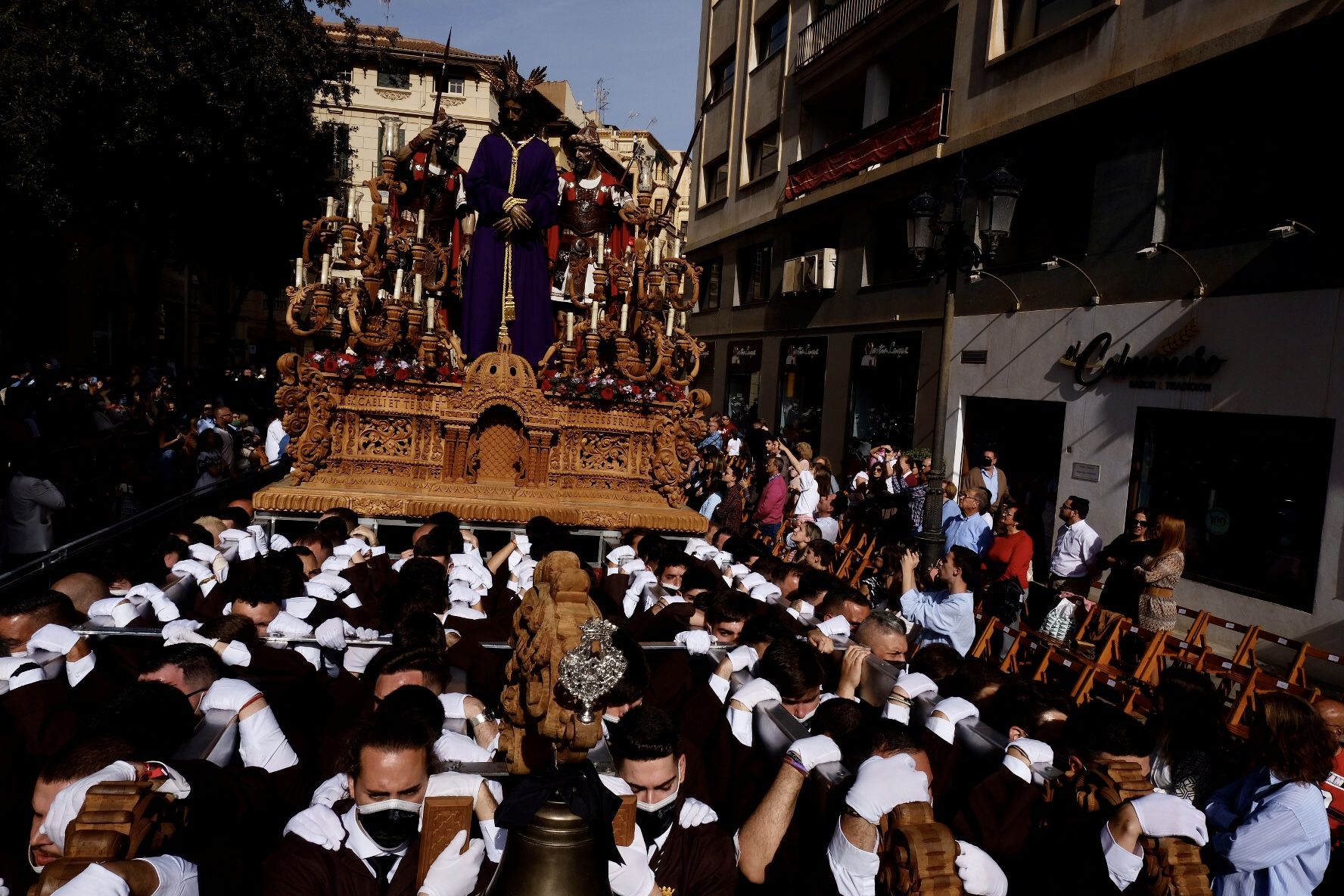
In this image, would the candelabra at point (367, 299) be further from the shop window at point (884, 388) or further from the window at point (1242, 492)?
the shop window at point (884, 388)

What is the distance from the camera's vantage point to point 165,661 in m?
3.96

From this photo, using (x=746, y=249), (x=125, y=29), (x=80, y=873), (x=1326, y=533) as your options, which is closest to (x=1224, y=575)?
(x=1326, y=533)

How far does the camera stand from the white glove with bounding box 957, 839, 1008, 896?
9.25ft

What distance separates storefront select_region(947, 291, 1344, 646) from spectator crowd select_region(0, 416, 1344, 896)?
571 cm

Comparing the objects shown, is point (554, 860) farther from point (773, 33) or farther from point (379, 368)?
point (773, 33)

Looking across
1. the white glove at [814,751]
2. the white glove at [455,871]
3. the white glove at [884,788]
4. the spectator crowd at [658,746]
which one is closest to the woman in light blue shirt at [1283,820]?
the spectator crowd at [658,746]

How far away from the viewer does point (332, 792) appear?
3207 mm

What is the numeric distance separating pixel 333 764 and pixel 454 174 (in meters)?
10.3

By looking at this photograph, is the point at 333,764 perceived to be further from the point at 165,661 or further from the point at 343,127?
the point at 343,127

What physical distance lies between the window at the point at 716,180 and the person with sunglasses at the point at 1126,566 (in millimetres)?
21245

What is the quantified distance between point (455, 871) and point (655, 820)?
89cm

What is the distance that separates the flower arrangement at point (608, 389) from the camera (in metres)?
10.5

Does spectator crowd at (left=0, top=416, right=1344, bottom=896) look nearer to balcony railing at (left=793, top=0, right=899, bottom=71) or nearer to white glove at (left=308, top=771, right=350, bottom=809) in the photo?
white glove at (left=308, top=771, right=350, bottom=809)

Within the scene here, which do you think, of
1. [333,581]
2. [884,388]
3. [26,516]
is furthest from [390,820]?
[884,388]
